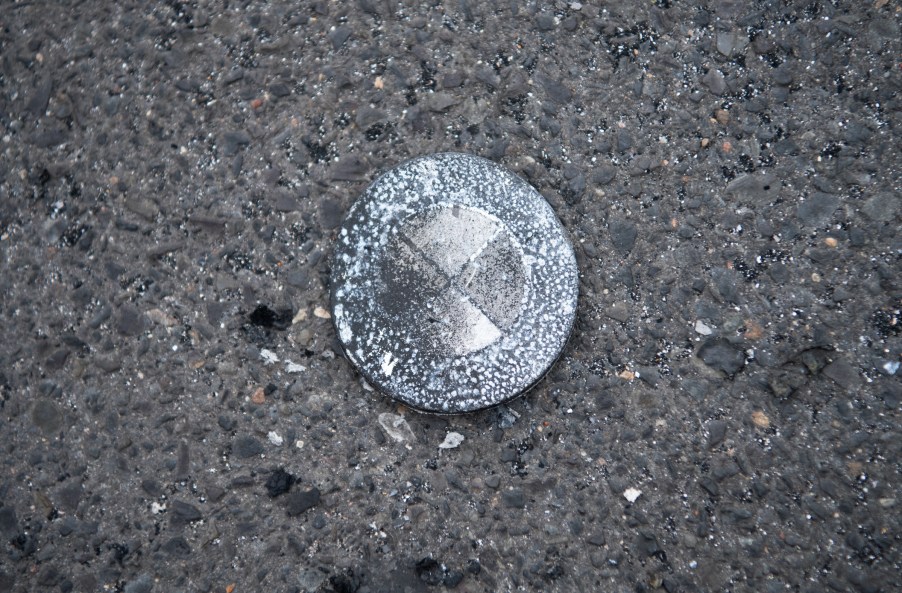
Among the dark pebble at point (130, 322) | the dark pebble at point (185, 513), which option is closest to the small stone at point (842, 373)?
the dark pebble at point (185, 513)

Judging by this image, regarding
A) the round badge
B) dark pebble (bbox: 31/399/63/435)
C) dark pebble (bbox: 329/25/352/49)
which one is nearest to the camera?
the round badge

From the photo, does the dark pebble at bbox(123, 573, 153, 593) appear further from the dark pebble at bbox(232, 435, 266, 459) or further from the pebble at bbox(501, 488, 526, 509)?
the pebble at bbox(501, 488, 526, 509)

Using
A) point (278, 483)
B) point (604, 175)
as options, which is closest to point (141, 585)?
point (278, 483)

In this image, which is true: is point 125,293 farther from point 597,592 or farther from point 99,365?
point 597,592

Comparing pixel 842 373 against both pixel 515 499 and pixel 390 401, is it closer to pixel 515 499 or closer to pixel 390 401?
pixel 515 499

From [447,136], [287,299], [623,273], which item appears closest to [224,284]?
[287,299]

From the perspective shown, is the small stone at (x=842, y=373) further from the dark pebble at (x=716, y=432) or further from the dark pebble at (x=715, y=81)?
the dark pebble at (x=715, y=81)

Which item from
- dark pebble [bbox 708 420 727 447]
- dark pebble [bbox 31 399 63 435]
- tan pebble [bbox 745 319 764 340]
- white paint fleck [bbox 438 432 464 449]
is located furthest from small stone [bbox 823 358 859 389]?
dark pebble [bbox 31 399 63 435]
